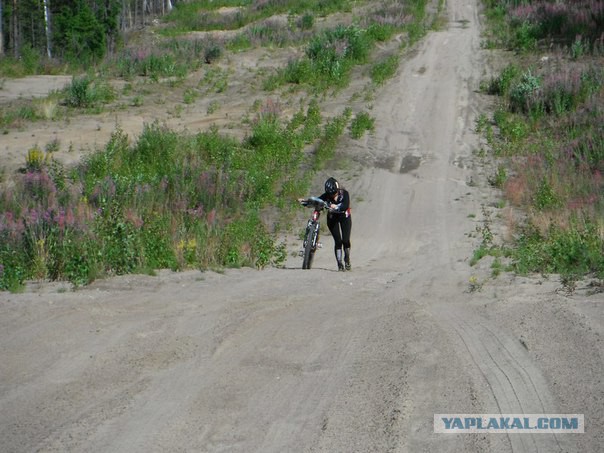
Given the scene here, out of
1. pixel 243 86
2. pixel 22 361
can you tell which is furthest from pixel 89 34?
pixel 22 361

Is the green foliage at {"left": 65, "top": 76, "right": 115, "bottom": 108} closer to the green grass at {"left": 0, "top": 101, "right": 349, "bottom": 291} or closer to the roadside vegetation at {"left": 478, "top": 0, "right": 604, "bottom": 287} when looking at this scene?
the green grass at {"left": 0, "top": 101, "right": 349, "bottom": 291}

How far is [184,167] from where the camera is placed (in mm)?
16734

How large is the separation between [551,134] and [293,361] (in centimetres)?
1664

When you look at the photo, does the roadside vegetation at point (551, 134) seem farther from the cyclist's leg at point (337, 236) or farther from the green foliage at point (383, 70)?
the green foliage at point (383, 70)

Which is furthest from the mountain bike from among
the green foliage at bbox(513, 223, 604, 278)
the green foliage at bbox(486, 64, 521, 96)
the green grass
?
the green foliage at bbox(486, 64, 521, 96)

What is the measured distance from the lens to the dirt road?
5.67 meters

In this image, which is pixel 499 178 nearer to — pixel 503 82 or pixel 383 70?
pixel 503 82

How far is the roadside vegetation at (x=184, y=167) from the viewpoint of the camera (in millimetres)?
10758

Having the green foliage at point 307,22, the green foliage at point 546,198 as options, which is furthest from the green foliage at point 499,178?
the green foliage at point 307,22

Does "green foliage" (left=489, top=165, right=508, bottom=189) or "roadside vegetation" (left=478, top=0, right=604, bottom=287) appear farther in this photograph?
"green foliage" (left=489, top=165, right=508, bottom=189)

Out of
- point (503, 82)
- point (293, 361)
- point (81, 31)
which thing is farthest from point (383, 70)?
point (81, 31)

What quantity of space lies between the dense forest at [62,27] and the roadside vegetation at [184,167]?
10.7m

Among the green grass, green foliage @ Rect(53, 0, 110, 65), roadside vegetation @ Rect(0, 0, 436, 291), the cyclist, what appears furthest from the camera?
green foliage @ Rect(53, 0, 110, 65)

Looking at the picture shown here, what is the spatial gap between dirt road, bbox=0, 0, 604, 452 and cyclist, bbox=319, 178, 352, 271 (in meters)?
0.83
